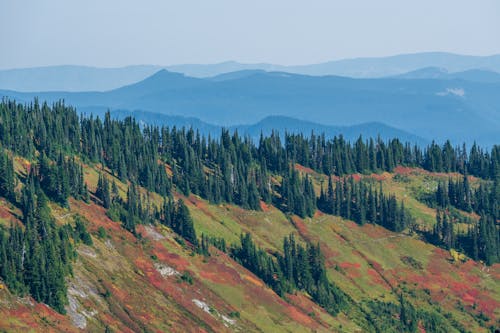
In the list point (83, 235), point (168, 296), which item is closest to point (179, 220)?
point (83, 235)

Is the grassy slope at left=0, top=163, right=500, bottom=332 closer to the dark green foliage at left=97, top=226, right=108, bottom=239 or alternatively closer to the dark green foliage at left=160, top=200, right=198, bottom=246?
the dark green foliage at left=97, top=226, right=108, bottom=239

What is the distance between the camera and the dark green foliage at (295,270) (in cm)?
17912

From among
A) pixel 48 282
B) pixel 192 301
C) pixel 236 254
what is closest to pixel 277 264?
pixel 236 254

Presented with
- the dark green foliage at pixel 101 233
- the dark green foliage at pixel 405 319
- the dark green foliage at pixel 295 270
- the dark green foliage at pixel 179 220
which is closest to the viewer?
the dark green foliage at pixel 101 233

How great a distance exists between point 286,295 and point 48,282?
2684 inches

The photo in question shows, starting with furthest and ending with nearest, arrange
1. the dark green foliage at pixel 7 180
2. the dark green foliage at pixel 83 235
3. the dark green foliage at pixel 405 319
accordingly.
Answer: the dark green foliage at pixel 405 319 → the dark green foliage at pixel 7 180 → the dark green foliage at pixel 83 235

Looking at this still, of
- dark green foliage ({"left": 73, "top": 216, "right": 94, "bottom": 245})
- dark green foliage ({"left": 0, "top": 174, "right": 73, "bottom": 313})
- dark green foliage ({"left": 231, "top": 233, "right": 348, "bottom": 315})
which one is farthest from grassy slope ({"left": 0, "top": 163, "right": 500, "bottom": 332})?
dark green foliage ({"left": 231, "top": 233, "right": 348, "bottom": 315})

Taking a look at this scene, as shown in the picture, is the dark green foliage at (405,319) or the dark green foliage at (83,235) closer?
the dark green foliage at (83,235)

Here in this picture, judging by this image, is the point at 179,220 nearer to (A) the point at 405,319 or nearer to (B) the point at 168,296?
(B) the point at 168,296

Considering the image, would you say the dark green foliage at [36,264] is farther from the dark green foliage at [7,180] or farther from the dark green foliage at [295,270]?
the dark green foliage at [295,270]

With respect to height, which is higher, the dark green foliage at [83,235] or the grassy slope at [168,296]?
the dark green foliage at [83,235]

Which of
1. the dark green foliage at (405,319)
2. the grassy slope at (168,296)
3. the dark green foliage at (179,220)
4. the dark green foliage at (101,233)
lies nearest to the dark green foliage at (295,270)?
the grassy slope at (168,296)

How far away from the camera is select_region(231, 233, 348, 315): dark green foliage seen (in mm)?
179125

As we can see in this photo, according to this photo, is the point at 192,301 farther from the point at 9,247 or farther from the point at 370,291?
the point at 370,291
